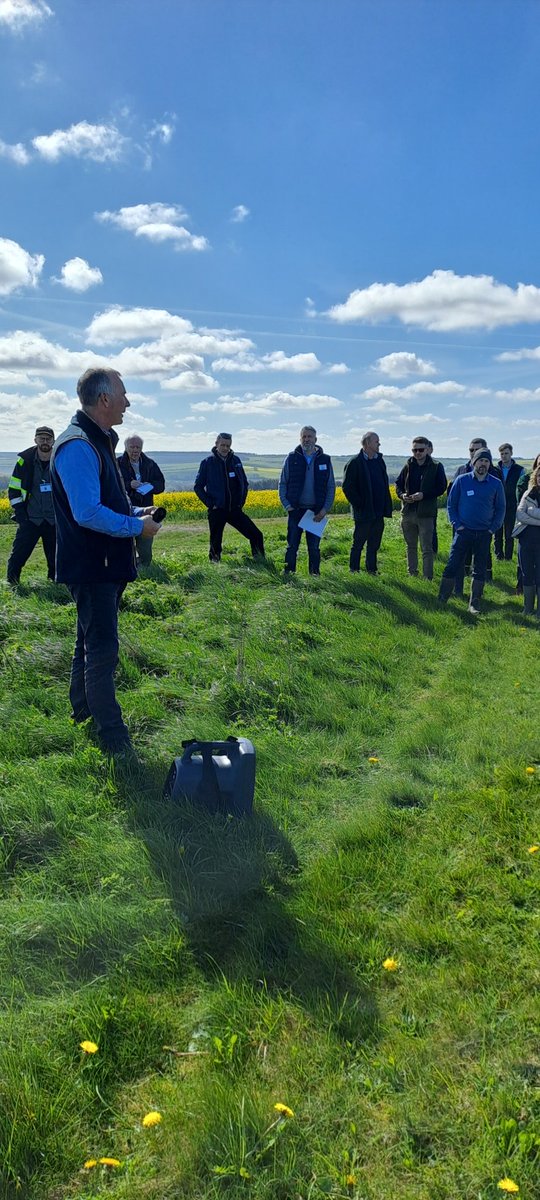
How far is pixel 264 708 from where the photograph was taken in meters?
5.30

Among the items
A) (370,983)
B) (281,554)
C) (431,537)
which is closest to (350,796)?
(370,983)

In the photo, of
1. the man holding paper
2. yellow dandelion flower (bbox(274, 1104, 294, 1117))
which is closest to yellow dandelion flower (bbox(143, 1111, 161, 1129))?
yellow dandelion flower (bbox(274, 1104, 294, 1117))

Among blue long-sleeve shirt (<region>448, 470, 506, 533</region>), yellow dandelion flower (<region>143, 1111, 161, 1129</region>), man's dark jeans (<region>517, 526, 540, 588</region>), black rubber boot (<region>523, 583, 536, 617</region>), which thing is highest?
blue long-sleeve shirt (<region>448, 470, 506, 533</region>)

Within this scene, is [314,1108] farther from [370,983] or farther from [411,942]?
[411,942]

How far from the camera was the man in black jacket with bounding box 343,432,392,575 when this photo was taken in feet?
32.8

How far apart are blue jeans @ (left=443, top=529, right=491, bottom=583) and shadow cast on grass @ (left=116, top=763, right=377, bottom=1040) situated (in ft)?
21.1

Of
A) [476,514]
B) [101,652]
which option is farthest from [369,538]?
[101,652]

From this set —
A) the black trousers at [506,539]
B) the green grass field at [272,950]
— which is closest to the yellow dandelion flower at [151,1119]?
the green grass field at [272,950]

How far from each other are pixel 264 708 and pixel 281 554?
22.7 feet

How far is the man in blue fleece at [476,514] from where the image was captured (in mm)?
9039

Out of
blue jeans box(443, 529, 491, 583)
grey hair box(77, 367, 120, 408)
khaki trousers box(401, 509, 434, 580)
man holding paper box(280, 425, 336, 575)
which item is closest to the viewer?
grey hair box(77, 367, 120, 408)

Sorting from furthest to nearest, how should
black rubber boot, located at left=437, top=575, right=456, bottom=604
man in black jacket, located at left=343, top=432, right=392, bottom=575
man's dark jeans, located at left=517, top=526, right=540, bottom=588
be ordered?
man in black jacket, located at left=343, top=432, right=392, bottom=575, black rubber boot, located at left=437, top=575, right=456, bottom=604, man's dark jeans, located at left=517, top=526, right=540, bottom=588

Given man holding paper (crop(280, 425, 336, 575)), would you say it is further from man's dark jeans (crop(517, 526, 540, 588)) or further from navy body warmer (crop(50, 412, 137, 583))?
navy body warmer (crop(50, 412, 137, 583))

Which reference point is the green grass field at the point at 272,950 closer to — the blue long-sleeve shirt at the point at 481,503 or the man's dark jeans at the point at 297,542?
the blue long-sleeve shirt at the point at 481,503
